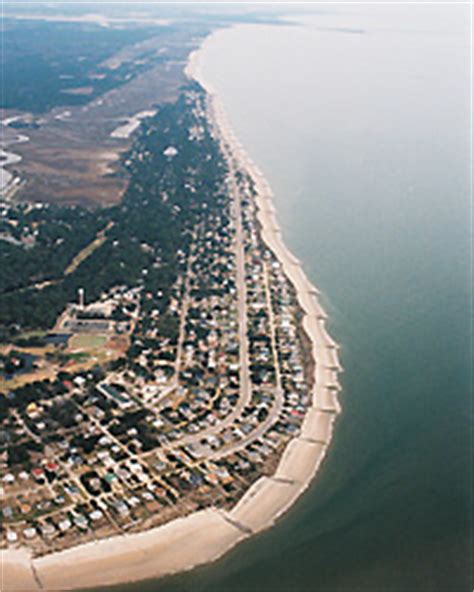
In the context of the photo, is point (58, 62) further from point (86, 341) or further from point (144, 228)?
point (86, 341)

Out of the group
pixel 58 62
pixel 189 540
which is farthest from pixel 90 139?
pixel 189 540

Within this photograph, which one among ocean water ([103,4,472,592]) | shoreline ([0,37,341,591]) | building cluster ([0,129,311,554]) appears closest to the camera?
shoreline ([0,37,341,591])

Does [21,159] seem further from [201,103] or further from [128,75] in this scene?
[128,75]

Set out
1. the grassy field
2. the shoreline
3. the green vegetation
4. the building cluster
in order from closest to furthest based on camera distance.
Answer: the shoreline < the building cluster < the grassy field < the green vegetation

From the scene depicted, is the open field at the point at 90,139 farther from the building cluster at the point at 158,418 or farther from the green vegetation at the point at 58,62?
the building cluster at the point at 158,418

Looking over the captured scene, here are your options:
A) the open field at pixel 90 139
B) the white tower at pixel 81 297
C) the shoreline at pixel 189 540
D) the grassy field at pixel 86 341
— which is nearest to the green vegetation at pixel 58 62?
the open field at pixel 90 139

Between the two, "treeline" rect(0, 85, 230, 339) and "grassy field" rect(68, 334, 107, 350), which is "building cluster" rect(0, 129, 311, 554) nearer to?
"grassy field" rect(68, 334, 107, 350)

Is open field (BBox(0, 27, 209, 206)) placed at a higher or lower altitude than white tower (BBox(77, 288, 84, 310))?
higher

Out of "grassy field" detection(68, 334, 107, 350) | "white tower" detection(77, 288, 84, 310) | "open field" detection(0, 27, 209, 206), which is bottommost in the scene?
"grassy field" detection(68, 334, 107, 350)

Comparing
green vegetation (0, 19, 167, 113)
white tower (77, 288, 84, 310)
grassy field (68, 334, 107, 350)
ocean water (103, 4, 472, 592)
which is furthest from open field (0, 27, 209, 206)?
grassy field (68, 334, 107, 350)

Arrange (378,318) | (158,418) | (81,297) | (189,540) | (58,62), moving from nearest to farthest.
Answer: (189,540), (158,418), (81,297), (378,318), (58,62)
